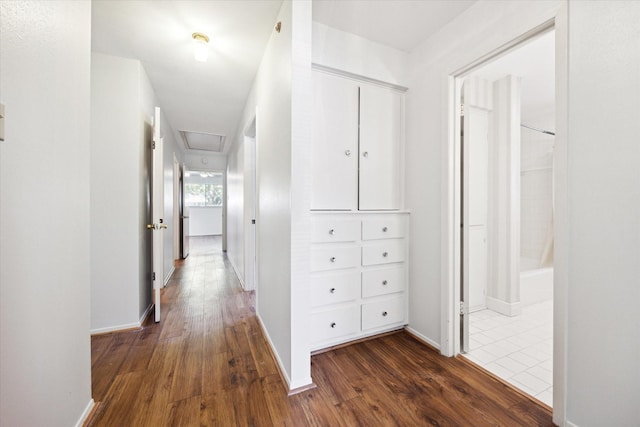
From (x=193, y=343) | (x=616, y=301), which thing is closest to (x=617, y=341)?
(x=616, y=301)

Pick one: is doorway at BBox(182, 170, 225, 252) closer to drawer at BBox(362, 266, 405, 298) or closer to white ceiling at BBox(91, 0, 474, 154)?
white ceiling at BBox(91, 0, 474, 154)

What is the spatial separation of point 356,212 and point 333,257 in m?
0.40

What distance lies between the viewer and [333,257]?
6.20ft

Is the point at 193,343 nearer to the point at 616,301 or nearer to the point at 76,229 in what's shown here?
the point at 76,229

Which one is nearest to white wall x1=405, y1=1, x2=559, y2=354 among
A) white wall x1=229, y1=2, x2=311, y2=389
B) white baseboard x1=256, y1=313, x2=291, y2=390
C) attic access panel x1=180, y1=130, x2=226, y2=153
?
white wall x1=229, y1=2, x2=311, y2=389

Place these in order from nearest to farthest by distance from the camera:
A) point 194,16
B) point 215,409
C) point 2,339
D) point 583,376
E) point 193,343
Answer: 1. point 2,339
2. point 583,376
3. point 215,409
4. point 194,16
5. point 193,343

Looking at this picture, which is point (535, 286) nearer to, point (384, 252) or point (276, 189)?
point (384, 252)

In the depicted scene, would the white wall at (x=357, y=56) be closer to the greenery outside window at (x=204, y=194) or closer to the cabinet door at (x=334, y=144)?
the cabinet door at (x=334, y=144)

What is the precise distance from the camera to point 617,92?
1.04 meters

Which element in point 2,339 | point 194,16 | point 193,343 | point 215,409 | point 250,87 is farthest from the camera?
point 250,87

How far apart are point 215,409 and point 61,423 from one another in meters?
0.63

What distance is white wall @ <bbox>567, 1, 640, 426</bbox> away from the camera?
1.01 meters

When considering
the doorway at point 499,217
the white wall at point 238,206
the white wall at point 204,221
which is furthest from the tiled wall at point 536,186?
the white wall at point 204,221

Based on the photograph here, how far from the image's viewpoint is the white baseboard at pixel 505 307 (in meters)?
2.51
